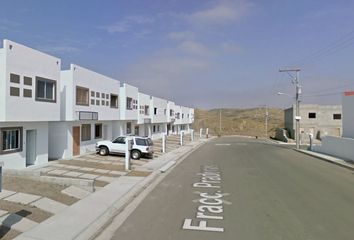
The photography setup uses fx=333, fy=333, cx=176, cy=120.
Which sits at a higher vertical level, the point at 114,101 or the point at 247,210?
the point at 114,101

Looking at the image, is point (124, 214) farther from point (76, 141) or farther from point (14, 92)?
point (76, 141)

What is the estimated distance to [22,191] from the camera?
10.3 metres

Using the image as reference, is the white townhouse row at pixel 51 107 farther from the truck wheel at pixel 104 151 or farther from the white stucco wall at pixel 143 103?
the white stucco wall at pixel 143 103

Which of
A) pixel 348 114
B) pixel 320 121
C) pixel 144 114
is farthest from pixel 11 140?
pixel 320 121

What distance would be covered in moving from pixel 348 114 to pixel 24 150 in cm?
2528

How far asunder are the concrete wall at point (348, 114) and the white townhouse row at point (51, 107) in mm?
20190

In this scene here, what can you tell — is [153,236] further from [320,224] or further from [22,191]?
[22,191]

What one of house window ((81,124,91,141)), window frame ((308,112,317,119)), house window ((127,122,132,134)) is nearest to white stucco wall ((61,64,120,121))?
house window ((81,124,91,141))

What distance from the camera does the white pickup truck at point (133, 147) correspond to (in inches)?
940

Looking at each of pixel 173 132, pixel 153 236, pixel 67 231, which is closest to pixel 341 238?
pixel 153 236

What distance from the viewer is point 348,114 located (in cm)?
2845

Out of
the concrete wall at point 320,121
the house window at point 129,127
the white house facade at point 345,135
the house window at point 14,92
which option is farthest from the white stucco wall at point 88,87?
the concrete wall at point 320,121

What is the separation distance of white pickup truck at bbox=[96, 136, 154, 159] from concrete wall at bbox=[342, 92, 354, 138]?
17074 millimetres

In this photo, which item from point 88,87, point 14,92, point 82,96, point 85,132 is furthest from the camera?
point 85,132
